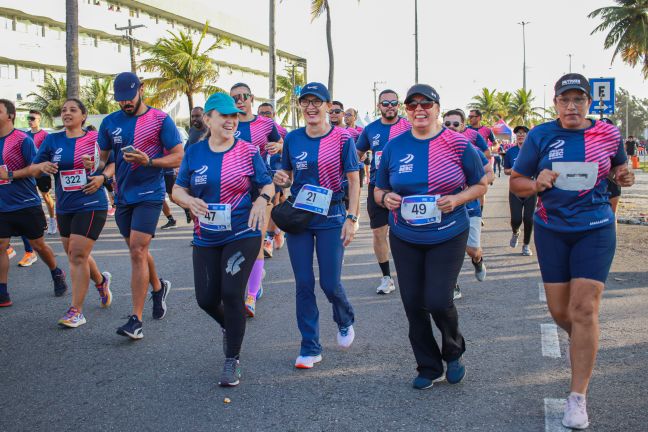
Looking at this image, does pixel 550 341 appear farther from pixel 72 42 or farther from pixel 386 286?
pixel 72 42

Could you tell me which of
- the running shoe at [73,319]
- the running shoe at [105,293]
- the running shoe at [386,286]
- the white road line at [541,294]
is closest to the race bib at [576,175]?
the white road line at [541,294]

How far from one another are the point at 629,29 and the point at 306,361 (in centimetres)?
4790

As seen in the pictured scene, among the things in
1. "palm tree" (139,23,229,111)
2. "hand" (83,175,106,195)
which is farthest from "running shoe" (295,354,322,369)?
"palm tree" (139,23,229,111)

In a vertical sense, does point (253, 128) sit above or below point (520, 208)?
above

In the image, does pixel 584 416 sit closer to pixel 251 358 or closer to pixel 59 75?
pixel 251 358

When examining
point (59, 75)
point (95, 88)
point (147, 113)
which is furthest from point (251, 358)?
point (59, 75)

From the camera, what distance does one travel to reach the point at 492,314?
21.8 feet

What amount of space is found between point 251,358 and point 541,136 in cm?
268

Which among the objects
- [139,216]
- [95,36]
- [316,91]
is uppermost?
[95,36]

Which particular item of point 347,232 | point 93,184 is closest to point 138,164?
point 93,184

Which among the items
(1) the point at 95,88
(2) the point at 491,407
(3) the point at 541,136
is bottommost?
(2) the point at 491,407

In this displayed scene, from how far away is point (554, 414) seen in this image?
406 centimetres

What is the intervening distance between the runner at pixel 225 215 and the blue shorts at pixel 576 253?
1.88 m

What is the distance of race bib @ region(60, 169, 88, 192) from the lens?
6.52m
